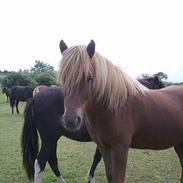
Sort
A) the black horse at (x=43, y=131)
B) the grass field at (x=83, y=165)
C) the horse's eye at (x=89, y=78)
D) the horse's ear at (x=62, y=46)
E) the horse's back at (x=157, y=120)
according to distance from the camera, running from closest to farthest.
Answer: the horse's eye at (x=89, y=78) < the horse's ear at (x=62, y=46) < the horse's back at (x=157, y=120) < the black horse at (x=43, y=131) < the grass field at (x=83, y=165)

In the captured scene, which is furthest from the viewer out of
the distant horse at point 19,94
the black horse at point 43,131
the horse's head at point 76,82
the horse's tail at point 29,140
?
the distant horse at point 19,94

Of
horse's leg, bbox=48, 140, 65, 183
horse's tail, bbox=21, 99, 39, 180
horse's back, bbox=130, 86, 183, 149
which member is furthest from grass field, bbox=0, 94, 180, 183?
horse's back, bbox=130, 86, 183, 149

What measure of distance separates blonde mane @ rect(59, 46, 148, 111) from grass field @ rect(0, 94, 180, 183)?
2.54 m

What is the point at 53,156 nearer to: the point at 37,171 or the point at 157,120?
the point at 37,171

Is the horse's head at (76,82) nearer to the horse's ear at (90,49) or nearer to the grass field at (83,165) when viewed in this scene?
the horse's ear at (90,49)

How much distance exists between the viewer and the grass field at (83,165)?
211 inches

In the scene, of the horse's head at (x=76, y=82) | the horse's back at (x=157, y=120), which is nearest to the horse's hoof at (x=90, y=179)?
the horse's back at (x=157, y=120)

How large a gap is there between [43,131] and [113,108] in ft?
5.90

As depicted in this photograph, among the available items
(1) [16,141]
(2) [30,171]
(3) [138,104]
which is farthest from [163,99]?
(1) [16,141]

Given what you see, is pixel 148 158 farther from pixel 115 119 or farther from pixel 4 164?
pixel 115 119

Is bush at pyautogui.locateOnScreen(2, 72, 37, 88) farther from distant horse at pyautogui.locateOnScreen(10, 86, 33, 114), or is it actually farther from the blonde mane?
the blonde mane

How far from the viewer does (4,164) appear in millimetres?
6320

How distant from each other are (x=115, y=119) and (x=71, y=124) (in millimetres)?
582

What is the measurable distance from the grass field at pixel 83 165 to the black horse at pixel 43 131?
25.6 inches
